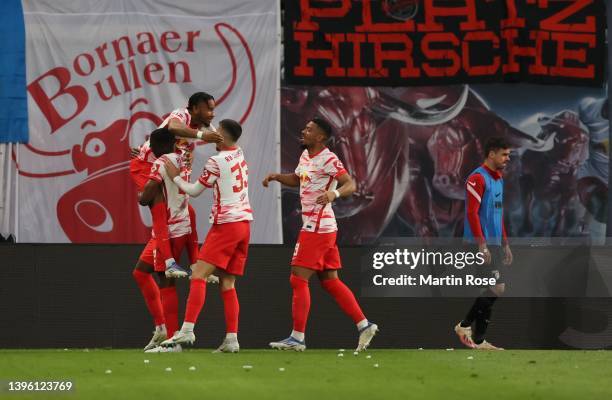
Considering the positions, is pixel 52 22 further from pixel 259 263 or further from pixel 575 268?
pixel 575 268

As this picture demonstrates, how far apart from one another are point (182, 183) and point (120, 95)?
4.90 metres

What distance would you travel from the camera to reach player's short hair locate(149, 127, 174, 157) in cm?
1092

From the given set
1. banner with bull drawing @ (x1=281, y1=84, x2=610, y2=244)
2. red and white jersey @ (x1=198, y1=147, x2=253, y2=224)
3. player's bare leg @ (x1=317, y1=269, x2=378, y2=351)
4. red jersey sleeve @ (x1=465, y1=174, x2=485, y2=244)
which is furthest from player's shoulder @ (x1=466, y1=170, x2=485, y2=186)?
banner with bull drawing @ (x1=281, y1=84, x2=610, y2=244)

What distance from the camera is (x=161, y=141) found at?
11.0m

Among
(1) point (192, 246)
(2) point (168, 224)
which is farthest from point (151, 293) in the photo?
(2) point (168, 224)

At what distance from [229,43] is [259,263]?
128 inches

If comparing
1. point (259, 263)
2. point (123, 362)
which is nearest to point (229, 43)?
point (259, 263)

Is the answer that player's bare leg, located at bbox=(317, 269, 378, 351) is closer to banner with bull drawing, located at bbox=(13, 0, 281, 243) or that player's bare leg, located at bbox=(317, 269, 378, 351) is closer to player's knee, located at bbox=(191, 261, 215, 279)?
player's knee, located at bbox=(191, 261, 215, 279)

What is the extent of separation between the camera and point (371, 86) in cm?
1541

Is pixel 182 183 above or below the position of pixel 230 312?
above

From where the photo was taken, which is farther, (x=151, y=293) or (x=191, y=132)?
(x=151, y=293)

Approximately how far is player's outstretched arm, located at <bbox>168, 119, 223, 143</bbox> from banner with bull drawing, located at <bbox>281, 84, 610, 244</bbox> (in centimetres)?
504

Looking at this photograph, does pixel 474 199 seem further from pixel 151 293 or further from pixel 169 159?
pixel 151 293

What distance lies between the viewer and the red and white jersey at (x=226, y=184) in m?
10.4
